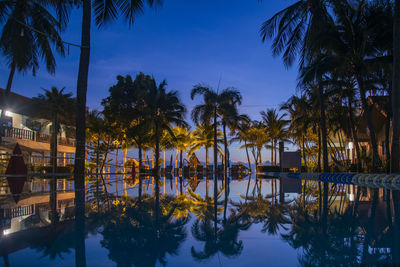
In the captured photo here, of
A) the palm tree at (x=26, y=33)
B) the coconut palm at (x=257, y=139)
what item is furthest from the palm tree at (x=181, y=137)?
the palm tree at (x=26, y=33)

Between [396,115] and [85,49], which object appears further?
[85,49]

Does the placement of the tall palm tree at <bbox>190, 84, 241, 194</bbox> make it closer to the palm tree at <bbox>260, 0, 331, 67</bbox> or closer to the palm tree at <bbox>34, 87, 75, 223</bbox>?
the palm tree at <bbox>34, 87, 75, 223</bbox>

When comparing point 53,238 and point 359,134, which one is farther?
point 359,134

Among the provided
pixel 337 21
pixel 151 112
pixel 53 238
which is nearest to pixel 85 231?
pixel 53 238

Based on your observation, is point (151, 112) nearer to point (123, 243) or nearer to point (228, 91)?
point (228, 91)

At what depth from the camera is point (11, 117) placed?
23.3 meters

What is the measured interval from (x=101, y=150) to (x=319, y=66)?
66.4 feet

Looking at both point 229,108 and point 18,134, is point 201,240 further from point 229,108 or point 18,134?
point 229,108

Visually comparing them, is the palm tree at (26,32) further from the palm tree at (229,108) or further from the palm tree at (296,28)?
the palm tree at (229,108)

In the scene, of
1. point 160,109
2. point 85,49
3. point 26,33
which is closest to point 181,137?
point 160,109

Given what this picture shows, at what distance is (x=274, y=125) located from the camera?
32.5m

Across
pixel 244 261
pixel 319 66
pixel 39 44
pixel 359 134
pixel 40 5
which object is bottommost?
pixel 244 261

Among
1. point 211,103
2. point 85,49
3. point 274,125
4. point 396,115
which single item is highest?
point 211,103

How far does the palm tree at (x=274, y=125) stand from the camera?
32.3 metres
